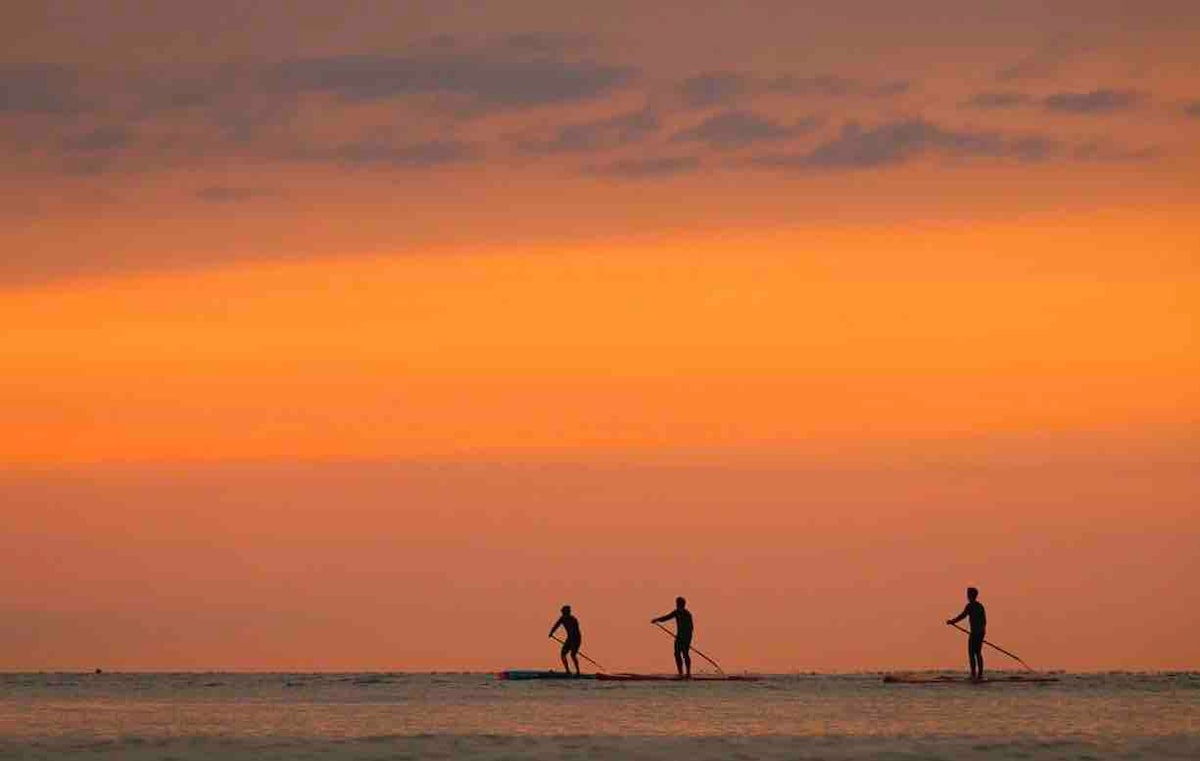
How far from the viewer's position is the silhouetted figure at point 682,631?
48.2 metres

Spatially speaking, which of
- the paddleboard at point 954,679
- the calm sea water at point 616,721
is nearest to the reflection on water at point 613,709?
the calm sea water at point 616,721

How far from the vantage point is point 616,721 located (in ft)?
108

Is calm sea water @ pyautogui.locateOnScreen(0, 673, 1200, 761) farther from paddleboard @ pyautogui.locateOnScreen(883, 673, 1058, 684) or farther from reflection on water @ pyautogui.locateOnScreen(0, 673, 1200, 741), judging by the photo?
paddleboard @ pyautogui.locateOnScreen(883, 673, 1058, 684)

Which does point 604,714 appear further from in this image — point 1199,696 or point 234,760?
point 1199,696

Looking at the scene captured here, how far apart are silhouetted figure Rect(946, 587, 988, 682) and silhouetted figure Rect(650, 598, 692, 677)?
22.4 ft

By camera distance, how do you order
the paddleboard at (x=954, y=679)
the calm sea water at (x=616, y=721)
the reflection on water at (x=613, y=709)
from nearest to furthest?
the calm sea water at (x=616, y=721), the reflection on water at (x=613, y=709), the paddleboard at (x=954, y=679)

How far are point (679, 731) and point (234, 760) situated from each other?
772 centimetres

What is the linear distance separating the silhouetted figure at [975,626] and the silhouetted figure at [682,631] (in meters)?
6.82

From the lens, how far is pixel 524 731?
3114 centimetres

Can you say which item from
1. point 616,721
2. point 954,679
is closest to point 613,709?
point 616,721

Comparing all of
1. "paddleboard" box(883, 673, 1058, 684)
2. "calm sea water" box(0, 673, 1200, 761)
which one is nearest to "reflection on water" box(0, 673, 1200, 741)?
"calm sea water" box(0, 673, 1200, 761)

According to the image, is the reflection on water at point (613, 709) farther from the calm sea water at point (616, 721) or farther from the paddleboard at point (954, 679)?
the paddleboard at point (954, 679)

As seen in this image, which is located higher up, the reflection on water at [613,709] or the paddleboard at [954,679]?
the paddleboard at [954,679]

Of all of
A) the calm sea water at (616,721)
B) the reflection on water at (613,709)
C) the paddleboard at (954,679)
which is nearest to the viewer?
the calm sea water at (616,721)
